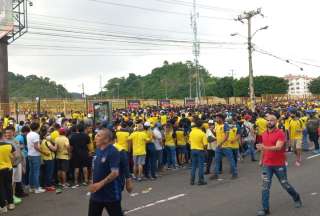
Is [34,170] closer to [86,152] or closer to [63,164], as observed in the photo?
[63,164]

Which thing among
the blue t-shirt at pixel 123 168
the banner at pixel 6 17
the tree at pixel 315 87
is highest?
the banner at pixel 6 17

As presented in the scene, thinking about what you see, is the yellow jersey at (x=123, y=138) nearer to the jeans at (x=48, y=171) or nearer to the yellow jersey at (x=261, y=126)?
the jeans at (x=48, y=171)

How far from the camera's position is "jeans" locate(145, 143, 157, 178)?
45.5ft

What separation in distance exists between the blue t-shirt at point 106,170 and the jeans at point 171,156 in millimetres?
A: 9805

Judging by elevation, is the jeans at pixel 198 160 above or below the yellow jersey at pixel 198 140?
below

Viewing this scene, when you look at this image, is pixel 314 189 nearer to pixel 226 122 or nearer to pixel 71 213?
pixel 226 122

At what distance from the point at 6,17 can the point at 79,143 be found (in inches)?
918

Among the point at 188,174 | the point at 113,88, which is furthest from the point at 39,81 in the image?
the point at 188,174

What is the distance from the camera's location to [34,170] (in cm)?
1180

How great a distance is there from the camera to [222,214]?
854cm

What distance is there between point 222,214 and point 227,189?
2.81m

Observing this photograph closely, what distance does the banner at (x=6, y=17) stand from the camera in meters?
32.6

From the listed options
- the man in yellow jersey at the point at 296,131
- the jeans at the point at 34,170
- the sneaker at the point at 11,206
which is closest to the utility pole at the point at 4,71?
the man in yellow jersey at the point at 296,131

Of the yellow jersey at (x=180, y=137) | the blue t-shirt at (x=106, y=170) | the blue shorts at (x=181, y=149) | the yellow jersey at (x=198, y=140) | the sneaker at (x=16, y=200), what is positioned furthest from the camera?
the blue shorts at (x=181, y=149)
